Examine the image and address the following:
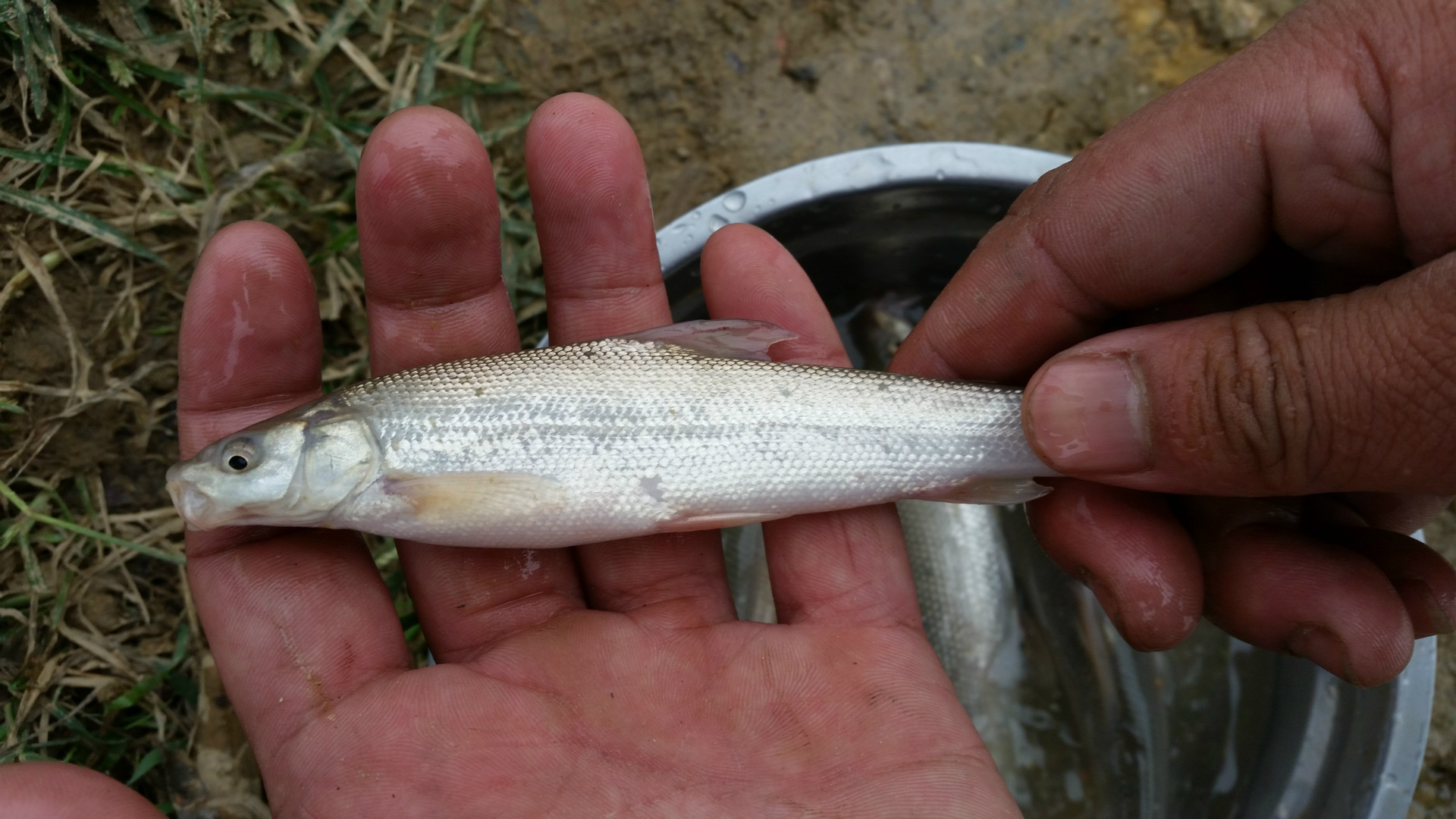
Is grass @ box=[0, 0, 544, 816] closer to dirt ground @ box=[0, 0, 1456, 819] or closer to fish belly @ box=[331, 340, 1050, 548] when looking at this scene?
dirt ground @ box=[0, 0, 1456, 819]

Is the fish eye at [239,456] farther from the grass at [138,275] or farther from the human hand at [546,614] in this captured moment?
the grass at [138,275]

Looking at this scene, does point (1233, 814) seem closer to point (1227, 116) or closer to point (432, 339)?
point (1227, 116)

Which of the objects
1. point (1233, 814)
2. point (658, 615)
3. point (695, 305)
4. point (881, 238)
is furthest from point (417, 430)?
point (1233, 814)

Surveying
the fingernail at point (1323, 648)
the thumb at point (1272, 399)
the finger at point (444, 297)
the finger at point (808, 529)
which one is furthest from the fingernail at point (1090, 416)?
the finger at point (444, 297)

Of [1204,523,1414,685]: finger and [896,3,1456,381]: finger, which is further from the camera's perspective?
[1204,523,1414,685]: finger

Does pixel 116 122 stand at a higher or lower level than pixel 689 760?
higher

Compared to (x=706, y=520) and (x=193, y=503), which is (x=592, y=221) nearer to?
(x=706, y=520)

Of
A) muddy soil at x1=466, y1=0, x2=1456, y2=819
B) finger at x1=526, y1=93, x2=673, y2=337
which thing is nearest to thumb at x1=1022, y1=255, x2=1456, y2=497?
finger at x1=526, y1=93, x2=673, y2=337

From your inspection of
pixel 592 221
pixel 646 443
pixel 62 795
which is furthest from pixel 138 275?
pixel 646 443
